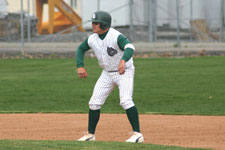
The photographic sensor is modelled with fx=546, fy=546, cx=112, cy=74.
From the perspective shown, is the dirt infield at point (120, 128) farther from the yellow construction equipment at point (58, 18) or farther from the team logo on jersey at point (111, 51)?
the yellow construction equipment at point (58, 18)

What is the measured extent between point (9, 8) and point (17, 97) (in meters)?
14.0

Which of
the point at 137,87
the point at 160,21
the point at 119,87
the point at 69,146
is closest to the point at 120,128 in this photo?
the point at 119,87

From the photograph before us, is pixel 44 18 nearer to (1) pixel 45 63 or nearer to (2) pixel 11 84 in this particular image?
(1) pixel 45 63

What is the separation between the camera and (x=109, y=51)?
7.15 metres

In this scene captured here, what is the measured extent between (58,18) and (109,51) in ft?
66.8

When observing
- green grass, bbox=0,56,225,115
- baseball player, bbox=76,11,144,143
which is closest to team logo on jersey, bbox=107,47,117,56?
baseball player, bbox=76,11,144,143

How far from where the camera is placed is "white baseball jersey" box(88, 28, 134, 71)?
7.13 metres

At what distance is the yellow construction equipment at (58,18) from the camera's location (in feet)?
84.5

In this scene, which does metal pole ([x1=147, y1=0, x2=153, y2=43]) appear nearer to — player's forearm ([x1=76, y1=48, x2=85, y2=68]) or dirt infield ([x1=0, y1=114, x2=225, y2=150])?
dirt infield ([x1=0, y1=114, x2=225, y2=150])

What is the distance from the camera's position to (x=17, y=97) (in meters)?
13.2

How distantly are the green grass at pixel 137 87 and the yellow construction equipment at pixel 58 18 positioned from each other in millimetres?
5004

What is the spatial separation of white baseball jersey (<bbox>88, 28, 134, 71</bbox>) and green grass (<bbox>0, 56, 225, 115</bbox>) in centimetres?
421

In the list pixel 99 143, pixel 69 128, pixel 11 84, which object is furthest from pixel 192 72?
pixel 99 143

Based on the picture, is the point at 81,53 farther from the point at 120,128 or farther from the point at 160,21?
the point at 160,21
